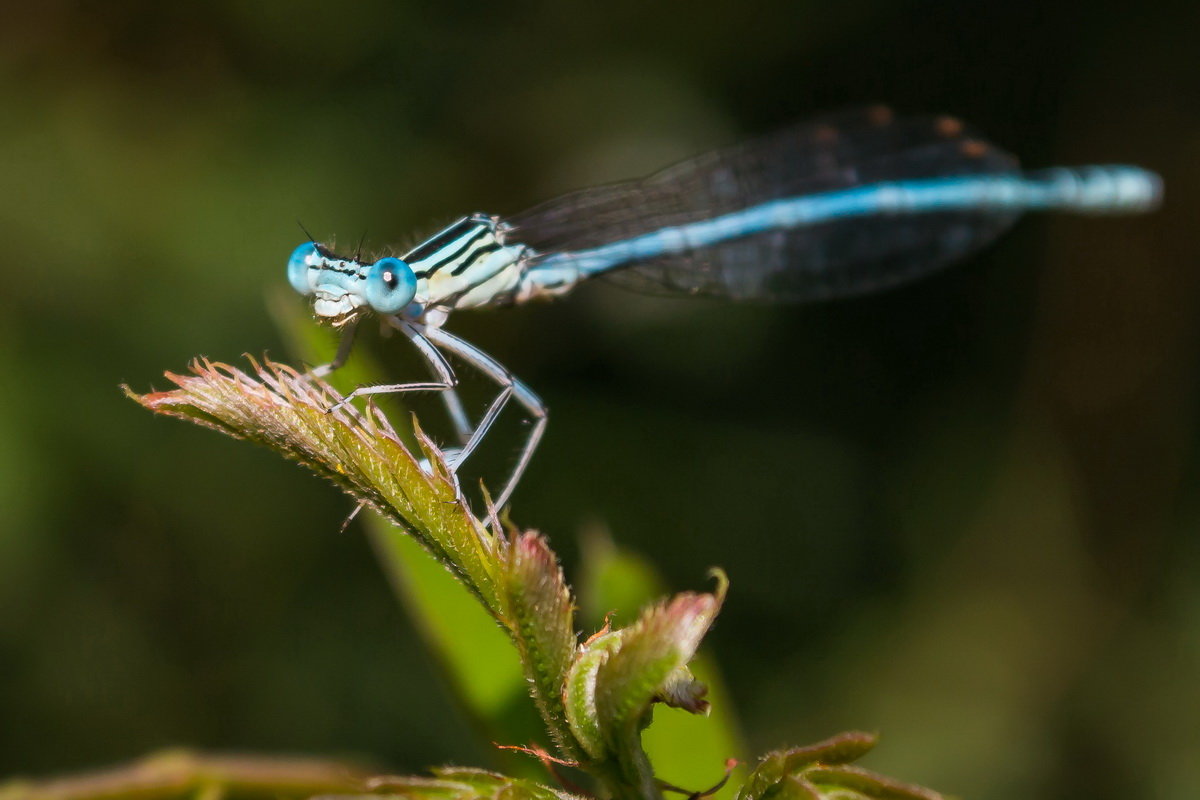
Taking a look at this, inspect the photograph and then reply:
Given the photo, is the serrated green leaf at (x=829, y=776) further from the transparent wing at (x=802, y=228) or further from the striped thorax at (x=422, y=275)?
the transparent wing at (x=802, y=228)

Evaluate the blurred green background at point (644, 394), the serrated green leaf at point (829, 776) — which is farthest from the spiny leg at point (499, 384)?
the blurred green background at point (644, 394)

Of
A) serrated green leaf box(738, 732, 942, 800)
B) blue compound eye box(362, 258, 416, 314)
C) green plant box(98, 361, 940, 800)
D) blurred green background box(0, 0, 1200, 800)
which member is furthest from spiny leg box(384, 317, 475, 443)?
blurred green background box(0, 0, 1200, 800)

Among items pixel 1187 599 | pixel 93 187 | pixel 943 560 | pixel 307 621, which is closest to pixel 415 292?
pixel 307 621


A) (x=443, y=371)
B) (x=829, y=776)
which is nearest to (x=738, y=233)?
(x=443, y=371)

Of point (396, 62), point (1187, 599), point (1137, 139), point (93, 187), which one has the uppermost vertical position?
point (1137, 139)

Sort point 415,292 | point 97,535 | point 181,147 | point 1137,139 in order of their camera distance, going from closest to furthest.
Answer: point 415,292, point 97,535, point 181,147, point 1137,139

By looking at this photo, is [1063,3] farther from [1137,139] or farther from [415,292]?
[415,292]

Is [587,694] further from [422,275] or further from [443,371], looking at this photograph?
[422,275]
